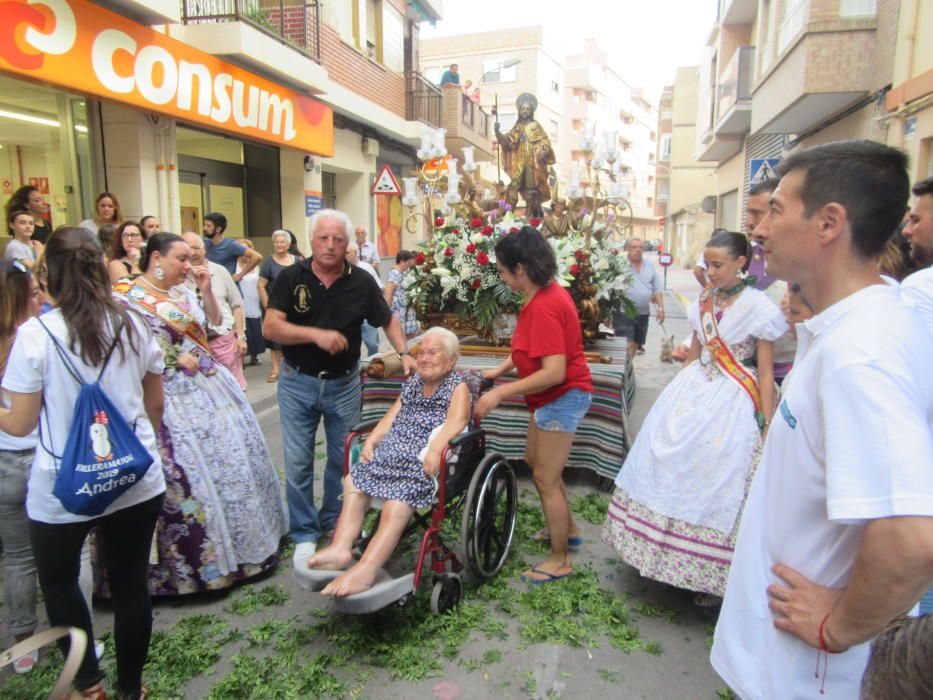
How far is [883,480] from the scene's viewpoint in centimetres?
100

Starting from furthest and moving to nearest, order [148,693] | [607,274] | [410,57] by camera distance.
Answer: [410,57] < [607,274] < [148,693]

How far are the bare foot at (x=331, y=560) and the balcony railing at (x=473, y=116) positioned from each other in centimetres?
1630

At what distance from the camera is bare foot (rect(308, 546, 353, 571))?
2.97 metres

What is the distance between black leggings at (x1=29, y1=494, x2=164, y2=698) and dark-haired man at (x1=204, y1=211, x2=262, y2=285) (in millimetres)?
5639

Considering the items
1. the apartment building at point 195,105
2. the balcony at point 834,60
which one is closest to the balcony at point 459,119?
the apartment building at point 195,105

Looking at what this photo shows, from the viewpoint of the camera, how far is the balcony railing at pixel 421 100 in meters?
16.2

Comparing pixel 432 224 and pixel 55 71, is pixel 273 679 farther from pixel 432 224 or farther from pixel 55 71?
pixel 55 71

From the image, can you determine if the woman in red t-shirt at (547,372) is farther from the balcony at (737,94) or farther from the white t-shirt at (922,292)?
the balcony at (737,94)

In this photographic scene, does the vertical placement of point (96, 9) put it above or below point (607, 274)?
above

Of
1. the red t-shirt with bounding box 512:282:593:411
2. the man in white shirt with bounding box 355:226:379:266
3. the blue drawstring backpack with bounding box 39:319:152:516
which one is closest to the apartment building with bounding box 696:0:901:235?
the man in white shirt with bounding box 355:226:379:266

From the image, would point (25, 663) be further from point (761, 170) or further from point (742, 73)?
point (742, 73)

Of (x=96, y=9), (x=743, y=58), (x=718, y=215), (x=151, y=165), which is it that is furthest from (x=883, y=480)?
(x=718, y=215)

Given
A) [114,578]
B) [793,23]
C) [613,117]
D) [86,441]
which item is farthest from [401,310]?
[613,117]

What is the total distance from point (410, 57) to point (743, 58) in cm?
819
